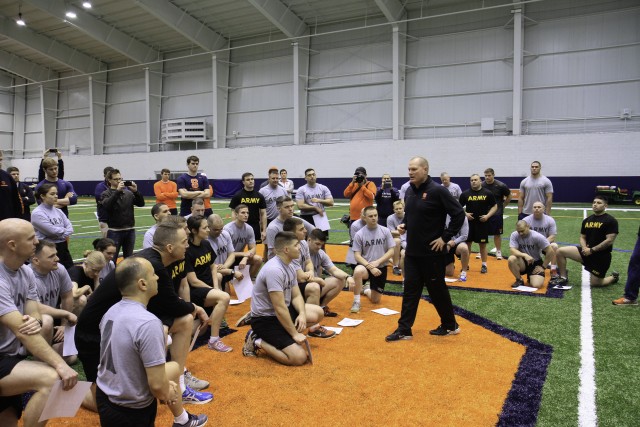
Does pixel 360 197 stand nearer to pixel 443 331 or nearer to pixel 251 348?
pixel 443 331

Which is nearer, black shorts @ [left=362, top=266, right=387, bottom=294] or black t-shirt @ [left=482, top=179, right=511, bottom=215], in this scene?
black shorts @ [left=362, top=266, right=387, bottom=294]

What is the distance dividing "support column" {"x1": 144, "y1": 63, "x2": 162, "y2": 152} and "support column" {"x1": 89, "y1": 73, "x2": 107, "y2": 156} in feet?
16.5

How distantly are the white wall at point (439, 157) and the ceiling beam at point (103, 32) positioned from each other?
7.40 m

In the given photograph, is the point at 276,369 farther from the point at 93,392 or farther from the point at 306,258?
the point at 306,258

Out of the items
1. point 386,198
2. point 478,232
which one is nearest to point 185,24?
point 386,198

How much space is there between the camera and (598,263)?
8.20 meters

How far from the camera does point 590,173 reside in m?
25.0

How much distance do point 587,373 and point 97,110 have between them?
41.2 metres

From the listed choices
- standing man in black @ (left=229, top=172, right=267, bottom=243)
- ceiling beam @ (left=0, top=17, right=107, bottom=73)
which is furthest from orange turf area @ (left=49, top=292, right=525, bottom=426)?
ceiling beam @ (left=0, top=17, right=107, bottom=73)

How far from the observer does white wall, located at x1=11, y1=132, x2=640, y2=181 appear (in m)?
24.5

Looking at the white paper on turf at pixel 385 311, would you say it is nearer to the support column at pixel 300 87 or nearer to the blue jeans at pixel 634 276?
the blue jeans at pixel 634 276

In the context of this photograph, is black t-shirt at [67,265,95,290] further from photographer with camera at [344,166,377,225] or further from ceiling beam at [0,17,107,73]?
ceiling beam at [0,17,107,73]

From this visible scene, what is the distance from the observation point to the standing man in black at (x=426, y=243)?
222 inches

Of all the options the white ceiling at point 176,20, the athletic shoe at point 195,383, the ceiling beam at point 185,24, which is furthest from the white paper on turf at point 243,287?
the ceiling beam at point 185,24
